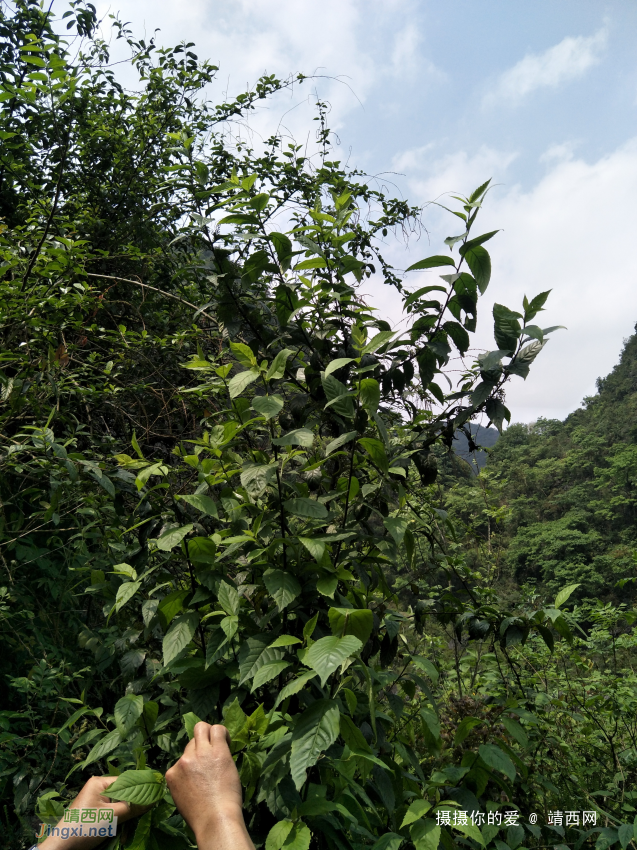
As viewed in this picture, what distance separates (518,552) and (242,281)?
34242mm

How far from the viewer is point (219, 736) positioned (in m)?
1.03

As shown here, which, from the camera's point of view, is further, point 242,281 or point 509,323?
point 242,281

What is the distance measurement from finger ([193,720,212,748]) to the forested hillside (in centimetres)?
2731

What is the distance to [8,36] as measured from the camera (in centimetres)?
362

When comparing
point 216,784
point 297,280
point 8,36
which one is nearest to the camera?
point 216,784

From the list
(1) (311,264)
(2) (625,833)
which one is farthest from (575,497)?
(1) (311,264)

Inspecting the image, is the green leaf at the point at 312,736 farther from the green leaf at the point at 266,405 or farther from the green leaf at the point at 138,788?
the green leaf at the point at 266,405

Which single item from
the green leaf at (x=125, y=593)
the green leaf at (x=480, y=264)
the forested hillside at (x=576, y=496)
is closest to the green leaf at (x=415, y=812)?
the green leaf at (x=125, y=593)

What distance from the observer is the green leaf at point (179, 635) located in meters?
1.14

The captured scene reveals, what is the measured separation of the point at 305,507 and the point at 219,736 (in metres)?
0.46

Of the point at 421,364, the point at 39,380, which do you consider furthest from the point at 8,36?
the point at 421,364

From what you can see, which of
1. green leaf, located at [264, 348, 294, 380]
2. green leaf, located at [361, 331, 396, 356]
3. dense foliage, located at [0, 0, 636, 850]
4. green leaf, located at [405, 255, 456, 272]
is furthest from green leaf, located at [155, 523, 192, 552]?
green leaf, located at [405, 255, 456, 272]

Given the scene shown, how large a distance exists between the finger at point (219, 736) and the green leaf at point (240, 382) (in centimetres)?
65

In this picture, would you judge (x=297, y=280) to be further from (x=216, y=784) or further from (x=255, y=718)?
(x=216, y=784)
